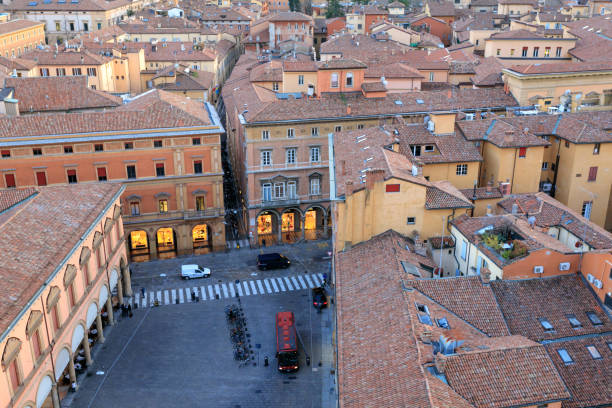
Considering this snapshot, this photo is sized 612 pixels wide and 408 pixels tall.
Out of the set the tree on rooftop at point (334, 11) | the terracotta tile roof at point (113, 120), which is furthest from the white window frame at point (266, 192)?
the tree on rooftop at point (334, 11)

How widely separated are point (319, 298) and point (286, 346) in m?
10.1

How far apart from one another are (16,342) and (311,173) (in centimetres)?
4102

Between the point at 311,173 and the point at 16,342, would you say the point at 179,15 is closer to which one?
the point at 311,173

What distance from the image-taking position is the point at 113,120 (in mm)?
64125

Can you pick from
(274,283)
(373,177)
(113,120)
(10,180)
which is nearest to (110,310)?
(274,283)

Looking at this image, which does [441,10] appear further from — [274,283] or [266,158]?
[274,283]

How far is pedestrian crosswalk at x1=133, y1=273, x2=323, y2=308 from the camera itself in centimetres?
6062

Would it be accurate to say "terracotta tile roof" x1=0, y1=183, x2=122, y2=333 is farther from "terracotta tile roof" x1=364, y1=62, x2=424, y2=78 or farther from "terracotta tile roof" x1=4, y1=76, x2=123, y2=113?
"terracotta tile roof" x1=364, y1=62, x2=424, y2=78

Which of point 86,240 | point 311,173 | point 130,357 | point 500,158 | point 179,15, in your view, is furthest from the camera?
point 179,15

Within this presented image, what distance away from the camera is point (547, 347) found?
36.8 m

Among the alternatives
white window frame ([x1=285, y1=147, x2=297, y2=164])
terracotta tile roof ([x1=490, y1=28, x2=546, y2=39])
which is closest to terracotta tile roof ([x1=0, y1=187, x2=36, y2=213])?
white window frame ([x1=285, y1=147, x2=297, y2=164])

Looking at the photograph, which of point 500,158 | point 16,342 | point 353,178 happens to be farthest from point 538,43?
point 16,342

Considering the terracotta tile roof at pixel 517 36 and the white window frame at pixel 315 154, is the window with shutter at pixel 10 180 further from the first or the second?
the terracotta tile roof at pixel 517 36

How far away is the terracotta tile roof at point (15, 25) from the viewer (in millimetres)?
137288
